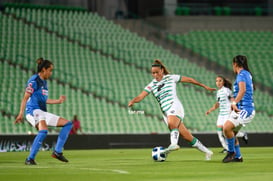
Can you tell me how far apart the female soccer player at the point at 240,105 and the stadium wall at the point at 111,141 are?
1120cm

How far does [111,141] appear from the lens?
25.2 meters

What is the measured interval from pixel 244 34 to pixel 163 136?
16.3m

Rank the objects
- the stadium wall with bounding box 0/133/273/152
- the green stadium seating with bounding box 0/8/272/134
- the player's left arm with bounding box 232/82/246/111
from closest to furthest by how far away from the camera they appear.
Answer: the player's left arm with bounding box 232/82/246/111, the stadium wall with bounding box 0/133/273/152, the green stadium seating with bounding box 0/8/272/134

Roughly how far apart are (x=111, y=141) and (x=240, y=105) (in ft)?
37.8

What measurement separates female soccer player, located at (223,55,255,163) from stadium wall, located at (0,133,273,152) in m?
11.2

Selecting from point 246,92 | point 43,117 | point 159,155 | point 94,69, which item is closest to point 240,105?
point 246,92

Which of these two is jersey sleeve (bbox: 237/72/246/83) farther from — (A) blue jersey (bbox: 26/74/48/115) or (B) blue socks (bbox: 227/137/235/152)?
(A) blue jersey (bbox: 26/74/48/115)

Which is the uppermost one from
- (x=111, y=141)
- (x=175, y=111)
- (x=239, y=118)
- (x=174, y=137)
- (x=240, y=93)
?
(x=240, y=93)

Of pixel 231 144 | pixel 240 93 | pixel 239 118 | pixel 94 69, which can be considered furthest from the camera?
pixel 94 69

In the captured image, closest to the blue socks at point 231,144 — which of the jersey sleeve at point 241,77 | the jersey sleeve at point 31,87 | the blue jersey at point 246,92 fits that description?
the blue jersey at point 246,92

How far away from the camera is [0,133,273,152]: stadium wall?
2406 centimetres

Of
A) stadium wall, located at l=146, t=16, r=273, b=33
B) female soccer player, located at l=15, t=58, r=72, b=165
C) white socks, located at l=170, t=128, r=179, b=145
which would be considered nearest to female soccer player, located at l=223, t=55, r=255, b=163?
white socks, located at l=170, t=128, r=179, b=145

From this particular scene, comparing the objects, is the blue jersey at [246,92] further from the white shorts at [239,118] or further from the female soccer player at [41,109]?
the female soccer player at [41,109]

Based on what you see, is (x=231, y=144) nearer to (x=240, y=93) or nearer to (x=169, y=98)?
(x=240, y=93)
